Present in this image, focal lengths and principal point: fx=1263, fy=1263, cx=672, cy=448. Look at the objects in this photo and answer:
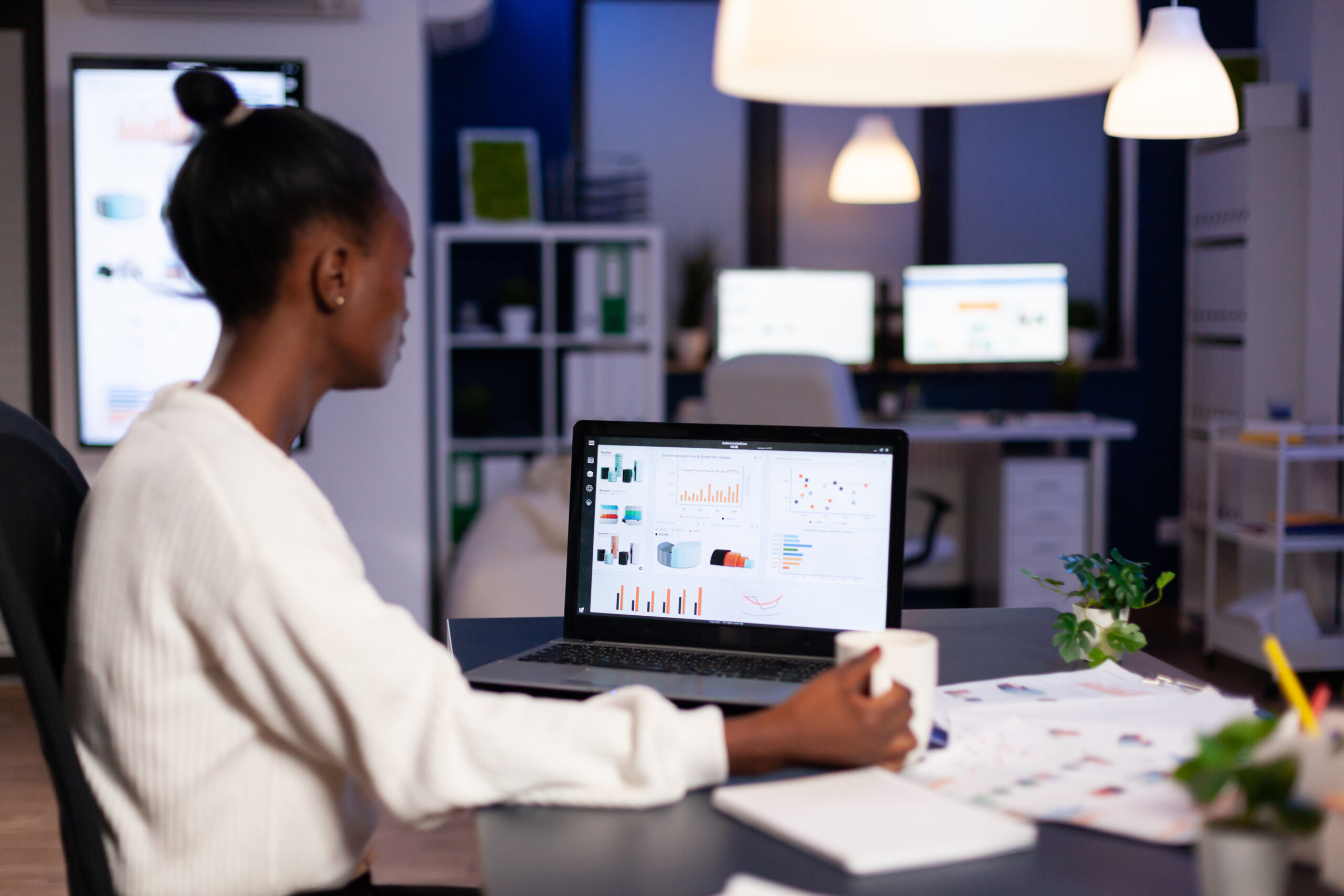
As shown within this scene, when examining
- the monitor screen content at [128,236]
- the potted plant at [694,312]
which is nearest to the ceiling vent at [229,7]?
the monitor screen content at [128,236]

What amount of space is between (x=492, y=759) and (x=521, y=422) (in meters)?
4.11

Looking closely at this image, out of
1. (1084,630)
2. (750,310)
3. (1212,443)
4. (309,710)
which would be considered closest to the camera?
(309,710)

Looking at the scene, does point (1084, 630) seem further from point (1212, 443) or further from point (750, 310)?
point (750, 310)

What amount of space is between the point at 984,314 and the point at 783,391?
1.67 metres

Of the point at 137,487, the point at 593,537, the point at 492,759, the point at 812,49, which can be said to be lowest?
the point at 492,759

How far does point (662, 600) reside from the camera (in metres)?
1.47

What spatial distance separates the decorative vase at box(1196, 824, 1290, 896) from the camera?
72 cm

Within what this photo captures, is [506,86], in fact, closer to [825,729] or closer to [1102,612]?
[1102,612]

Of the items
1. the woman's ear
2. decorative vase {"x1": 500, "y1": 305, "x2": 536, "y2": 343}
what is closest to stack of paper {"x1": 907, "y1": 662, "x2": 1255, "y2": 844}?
the woman's ear

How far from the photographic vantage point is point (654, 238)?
4.54 m

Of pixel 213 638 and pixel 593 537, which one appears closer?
pixel 213 638

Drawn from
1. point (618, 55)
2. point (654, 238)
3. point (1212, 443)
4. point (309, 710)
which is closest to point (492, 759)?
point (309, 710)

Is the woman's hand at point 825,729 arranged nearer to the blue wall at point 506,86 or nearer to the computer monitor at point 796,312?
the computer monitor at point 796,312

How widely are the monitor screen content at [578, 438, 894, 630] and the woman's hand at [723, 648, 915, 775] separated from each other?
0.38 meters
